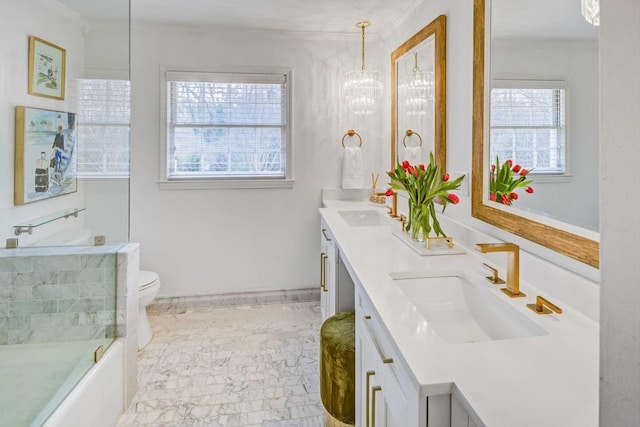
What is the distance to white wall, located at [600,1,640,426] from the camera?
41cm

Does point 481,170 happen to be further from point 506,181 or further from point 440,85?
point 440,85

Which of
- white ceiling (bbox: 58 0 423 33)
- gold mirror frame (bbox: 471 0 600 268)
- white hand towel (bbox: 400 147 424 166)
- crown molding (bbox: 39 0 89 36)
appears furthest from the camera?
white ceiling (bbox: 58 0 423 33)

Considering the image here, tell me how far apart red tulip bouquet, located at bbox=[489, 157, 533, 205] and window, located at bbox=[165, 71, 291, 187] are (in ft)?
6.72

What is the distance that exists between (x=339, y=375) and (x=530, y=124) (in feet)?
4.01

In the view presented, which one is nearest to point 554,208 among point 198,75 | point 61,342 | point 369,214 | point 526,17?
point 526,17

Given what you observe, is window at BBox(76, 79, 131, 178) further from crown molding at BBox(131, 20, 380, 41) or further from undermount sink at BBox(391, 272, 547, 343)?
undermount sink at BBox(391, 272, 547, 343)

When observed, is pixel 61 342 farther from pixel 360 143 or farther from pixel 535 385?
pixel 360 143

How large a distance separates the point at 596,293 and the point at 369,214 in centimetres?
193

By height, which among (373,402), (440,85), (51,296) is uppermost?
(440,85)

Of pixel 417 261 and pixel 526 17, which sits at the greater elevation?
pixel 526 17

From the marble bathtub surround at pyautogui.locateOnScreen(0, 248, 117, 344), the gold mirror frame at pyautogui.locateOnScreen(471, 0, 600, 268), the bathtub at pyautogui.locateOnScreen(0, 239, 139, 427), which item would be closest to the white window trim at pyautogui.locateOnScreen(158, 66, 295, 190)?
the bathtub at pyautogui.locateOnScreen(0, 239, 139, 427)

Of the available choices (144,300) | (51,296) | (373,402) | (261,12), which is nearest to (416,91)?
(261,12)

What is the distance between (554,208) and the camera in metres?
1.30

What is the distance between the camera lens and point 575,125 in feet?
3.98
